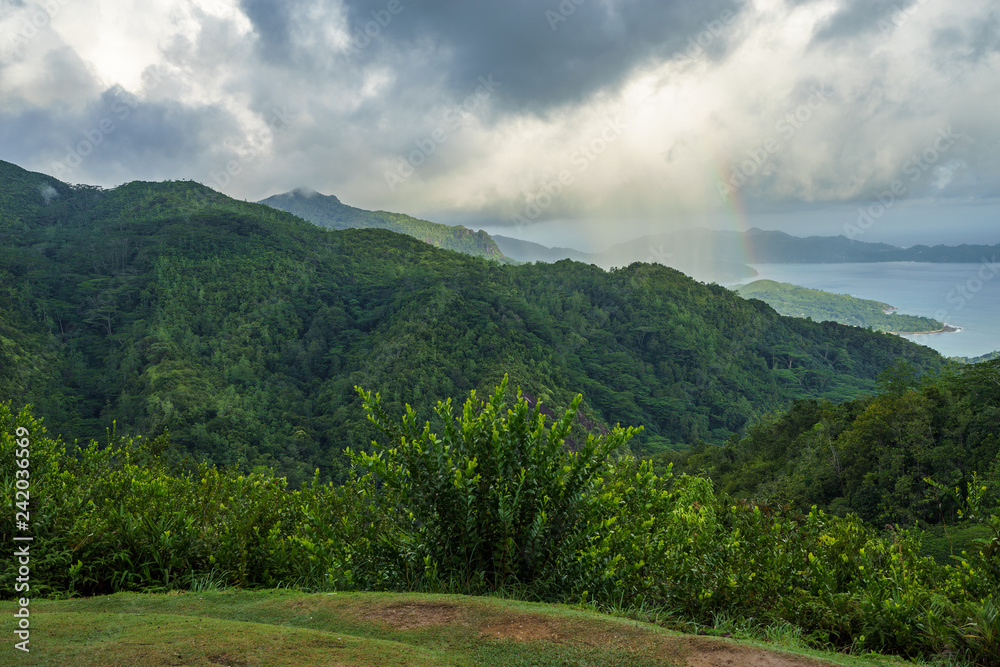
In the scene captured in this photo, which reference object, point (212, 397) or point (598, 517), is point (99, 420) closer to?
point (212, 397)

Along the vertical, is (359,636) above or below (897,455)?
above

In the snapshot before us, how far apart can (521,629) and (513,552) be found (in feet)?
4.00

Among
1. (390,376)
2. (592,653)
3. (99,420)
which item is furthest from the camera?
(390,376)

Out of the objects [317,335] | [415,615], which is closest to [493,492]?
[415,615]

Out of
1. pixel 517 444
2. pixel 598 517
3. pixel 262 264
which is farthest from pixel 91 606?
pixel 262 264

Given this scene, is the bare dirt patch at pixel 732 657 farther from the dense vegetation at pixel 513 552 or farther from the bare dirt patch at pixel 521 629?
the dense vegetation at pixel 513 552

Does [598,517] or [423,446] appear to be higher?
[423,446]

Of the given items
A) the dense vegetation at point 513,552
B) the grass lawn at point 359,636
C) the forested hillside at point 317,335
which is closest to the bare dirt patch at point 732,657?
the grass lawn at point 359,636

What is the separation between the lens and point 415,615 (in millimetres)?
4004

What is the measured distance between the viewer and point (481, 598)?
4383 mm

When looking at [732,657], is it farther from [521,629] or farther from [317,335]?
[317,335]

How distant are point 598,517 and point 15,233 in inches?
7548

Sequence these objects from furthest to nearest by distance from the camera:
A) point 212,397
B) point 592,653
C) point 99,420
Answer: point 212,397
point 99,420
point 592,653

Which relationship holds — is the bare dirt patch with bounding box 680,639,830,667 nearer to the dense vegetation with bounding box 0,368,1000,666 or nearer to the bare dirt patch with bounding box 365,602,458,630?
the dense vegetation with bounding box 0,368,1000,666
